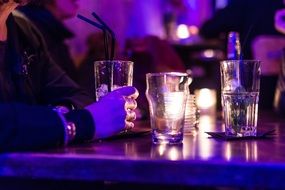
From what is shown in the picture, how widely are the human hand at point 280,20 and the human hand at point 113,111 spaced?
179cm

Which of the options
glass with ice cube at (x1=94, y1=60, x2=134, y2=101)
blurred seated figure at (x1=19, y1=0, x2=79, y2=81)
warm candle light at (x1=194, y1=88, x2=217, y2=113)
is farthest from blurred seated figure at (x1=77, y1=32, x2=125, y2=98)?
glass with ice cube at (x1=94, y1=60, x2=134, y2=101)

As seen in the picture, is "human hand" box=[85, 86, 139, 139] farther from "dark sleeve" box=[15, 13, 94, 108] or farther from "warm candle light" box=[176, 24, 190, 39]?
"warm candle light" box=[176, 24, 190, 39]

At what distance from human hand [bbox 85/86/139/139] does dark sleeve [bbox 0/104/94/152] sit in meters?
0.12

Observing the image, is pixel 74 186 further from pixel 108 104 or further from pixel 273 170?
pixel 273 170

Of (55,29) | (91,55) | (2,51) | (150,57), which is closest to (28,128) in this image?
(2,51)

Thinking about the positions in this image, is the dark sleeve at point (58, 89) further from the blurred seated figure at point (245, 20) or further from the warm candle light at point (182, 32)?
the warm candle light at point (182, 32)

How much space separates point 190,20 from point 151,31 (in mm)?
762

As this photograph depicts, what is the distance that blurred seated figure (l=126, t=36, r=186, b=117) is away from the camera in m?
3.08

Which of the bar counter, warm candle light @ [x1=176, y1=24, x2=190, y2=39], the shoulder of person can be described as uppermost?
warm candle light @ [x1=176, y1=24, x2=190, y2=39]

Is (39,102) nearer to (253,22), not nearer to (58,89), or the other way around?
(58,89)

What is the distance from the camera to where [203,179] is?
0.93 meters

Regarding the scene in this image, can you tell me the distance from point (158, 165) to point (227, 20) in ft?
8.28

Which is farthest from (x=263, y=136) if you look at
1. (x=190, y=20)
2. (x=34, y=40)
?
(x=190, y=20)

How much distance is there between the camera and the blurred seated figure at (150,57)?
308cm
